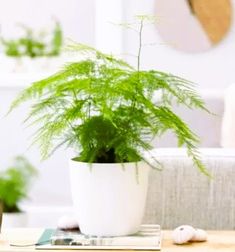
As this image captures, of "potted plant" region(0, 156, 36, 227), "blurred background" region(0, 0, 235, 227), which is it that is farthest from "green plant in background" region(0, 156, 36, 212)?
"blurred background" region(0, 0, 235, 227)

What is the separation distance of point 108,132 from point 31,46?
2.85 m

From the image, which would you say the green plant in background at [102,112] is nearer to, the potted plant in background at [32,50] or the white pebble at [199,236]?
the white pebble at [199,236]

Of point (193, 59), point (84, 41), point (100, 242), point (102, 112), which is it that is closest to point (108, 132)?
point (102, 112)

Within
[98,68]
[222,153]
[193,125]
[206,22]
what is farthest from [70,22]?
[98,68]

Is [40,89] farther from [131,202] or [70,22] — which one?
[70,22]

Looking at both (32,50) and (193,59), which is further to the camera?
(32,50)

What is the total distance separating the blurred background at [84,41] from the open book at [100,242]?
2245 millimetres

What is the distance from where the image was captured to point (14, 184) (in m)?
4.25

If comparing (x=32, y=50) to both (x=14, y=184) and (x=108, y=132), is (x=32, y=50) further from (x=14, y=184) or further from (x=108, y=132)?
(x=108, y=132)

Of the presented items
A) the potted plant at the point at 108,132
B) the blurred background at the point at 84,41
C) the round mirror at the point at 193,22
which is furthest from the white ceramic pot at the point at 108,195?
the round mirror at the point at 193,22

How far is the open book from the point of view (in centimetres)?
178

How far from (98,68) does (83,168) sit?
23 cm

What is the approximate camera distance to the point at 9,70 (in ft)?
15.0

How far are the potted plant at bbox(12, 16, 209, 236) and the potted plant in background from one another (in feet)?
9.03
